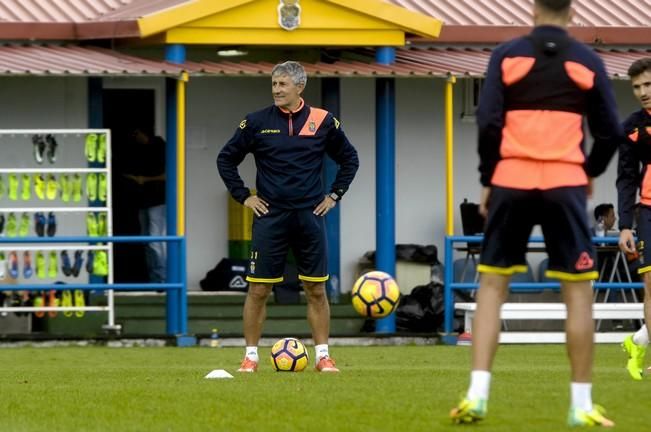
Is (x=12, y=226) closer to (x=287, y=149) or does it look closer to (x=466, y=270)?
(x=466, y=270)

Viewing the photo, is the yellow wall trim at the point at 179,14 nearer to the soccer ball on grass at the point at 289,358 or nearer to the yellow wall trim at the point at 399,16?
the yellow wall trim at the point at 399,16

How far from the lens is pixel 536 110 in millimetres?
7141

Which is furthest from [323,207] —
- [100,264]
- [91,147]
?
[100,264]

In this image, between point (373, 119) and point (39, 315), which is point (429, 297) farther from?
A: point (39, 315)

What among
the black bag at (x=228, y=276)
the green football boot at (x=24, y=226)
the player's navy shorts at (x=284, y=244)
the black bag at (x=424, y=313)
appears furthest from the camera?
the black bag at (x=228, y=276)

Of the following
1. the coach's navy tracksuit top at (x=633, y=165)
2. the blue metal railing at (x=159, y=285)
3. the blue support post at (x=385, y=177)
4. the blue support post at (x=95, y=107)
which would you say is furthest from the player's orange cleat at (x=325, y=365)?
the blue support post at (x=95, y=107)

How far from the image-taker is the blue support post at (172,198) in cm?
1673

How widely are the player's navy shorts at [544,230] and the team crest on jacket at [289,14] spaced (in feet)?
32.5

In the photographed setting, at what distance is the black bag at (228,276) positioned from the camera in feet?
Answer: 62.0

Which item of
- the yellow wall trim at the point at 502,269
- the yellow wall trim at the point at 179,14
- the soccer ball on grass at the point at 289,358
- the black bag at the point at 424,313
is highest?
the yellow wall trim at the point at 179,14

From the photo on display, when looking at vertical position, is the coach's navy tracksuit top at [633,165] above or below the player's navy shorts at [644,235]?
above

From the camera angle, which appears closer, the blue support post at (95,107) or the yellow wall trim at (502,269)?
the yellow wall trim at (502,269)

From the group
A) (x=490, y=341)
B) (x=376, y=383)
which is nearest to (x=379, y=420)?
(x=490, y=341)

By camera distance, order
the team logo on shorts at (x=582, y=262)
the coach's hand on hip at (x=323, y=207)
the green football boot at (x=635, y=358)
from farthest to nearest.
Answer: the coach's hand on hip at (x=323, y=207)
the green football boot at (x=635, y=358)
the team logo on shorts at (x=582, y=262)
